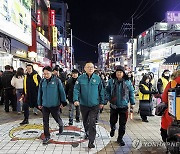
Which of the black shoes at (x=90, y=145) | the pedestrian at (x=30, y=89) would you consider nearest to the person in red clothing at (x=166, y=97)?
the black shoes at (x=90, y=145)

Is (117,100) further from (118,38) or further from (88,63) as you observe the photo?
(118,38)

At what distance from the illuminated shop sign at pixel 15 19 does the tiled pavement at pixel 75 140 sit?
717 cm

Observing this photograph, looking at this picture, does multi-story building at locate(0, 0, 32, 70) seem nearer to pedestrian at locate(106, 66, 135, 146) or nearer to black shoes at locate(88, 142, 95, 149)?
pedestrian at locate(106, 66, 135, 146)

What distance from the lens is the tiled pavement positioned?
18.2 feet

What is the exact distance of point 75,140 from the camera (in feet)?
20.8

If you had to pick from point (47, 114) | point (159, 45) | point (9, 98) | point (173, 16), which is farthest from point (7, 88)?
point (173, 16)

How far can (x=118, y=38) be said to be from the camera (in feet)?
402

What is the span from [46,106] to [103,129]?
7.74ft

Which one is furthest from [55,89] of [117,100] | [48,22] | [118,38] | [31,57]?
[118,38]

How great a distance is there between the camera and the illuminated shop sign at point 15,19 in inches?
537

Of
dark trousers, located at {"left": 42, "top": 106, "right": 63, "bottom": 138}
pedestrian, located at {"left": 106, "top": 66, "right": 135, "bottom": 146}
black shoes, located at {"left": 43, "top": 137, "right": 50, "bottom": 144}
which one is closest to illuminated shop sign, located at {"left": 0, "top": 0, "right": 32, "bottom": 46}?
dark trousers, located at {"left": 42, "top": 106, "right": 63, "bottom": 138}

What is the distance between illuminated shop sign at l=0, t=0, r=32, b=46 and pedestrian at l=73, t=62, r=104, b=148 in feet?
29.8

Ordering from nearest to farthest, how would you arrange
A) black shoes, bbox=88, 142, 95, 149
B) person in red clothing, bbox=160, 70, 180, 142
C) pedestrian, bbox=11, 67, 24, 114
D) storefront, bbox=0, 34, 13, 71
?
person in red clothing, bbox=160, 70, 180, 142, black shoes, bbox=88, 142, 95, 149, pedestrian, bbox=11, 67, 24, 114, storefront, bbox=0, 34, 13, 71

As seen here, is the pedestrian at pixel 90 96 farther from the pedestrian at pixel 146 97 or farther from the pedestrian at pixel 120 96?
the pedestrian at pixel 146 97
